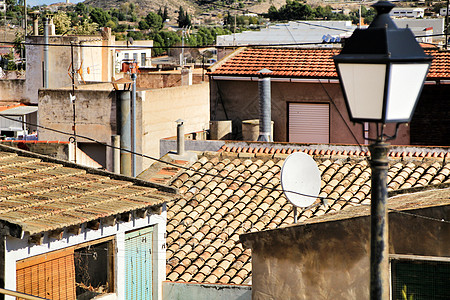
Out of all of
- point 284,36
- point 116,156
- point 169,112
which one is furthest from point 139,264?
point 284,36

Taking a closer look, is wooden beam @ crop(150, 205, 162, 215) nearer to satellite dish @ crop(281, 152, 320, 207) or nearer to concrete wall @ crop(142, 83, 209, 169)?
satellite dish @ crop(281, 152, 320, 207)

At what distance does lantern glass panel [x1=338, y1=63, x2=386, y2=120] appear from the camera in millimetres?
3732

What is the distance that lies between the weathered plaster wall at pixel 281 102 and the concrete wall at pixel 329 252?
1505cm

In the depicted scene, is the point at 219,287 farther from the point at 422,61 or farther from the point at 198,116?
the point at 198,116

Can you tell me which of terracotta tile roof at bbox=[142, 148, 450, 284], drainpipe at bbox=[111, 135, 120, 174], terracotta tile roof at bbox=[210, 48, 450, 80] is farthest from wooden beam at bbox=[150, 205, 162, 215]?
terracotta tile roof at bbox=[210, 48, 450, 80]

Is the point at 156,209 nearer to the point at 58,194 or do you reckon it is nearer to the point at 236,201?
the point at 58,194

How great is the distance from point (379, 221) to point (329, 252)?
345 centimetres

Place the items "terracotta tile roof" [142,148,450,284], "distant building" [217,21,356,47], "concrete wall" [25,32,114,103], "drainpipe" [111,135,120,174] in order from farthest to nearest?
"distant building" [217,21,356,47] → "concrete wall" [25,32,114,103] → "drainpipe" [111,135,120,174] → "terracotta tile roof" [142,148,450,284]

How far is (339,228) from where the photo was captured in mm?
7172

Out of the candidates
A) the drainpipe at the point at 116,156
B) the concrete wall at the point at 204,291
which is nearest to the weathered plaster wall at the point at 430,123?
the drainpipe at the point at 116,156

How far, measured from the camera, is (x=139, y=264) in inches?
399

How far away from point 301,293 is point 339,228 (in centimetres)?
79

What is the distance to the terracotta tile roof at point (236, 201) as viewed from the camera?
13.0m

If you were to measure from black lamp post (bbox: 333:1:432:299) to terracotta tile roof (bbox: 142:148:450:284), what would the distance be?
831 cm
